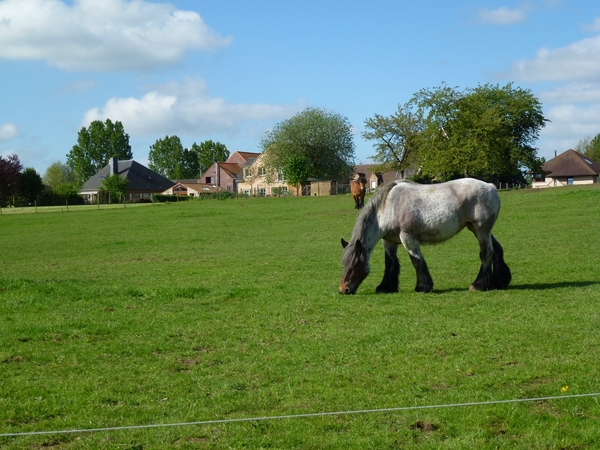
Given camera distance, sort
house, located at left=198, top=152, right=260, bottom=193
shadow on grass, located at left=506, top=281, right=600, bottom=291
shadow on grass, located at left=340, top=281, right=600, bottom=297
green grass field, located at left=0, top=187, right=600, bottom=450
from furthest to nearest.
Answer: house, located at left=198, top=152, right=260, bottom=193 < shadow on grass, located at left=506, top=281, right=600, bottom=291 < shadow on grass, located at left=340, top=281, right=600, bottom=297 < green grass field, located at left=0, top=187, right=600, bottom=450

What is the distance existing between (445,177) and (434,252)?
37.0 meters

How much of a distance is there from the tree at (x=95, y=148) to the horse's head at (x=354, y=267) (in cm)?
12547

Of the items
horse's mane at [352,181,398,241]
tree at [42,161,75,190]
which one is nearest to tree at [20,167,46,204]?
tree at [42,161,75,190]

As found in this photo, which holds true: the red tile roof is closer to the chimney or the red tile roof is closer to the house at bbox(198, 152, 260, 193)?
the house at bbox(198, 152, 260, 193)

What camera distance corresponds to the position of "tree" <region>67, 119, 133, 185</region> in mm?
131750

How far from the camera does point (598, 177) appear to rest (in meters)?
74.5

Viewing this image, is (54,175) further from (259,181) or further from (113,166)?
(259,181)

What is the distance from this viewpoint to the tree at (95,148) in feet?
432

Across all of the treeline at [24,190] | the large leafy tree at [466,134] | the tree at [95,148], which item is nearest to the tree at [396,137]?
the large leafy tree at [466,134]

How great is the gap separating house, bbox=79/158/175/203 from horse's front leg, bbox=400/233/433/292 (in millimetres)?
107057

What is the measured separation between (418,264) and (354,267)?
47.2 inches

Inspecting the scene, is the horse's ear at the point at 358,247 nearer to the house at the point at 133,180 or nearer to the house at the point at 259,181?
the house at the point at 259,181

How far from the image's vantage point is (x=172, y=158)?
155 metres

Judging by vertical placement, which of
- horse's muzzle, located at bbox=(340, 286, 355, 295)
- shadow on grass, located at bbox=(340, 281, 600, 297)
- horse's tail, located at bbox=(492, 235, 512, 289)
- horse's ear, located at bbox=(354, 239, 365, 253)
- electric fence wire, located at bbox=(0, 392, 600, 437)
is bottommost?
electric fence wire, located at bbox=(0, 392, 600, 437)
